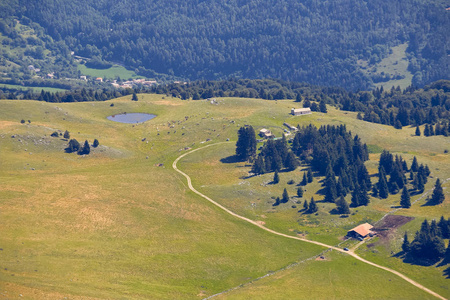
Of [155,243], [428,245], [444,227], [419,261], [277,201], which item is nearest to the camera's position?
[419,261]

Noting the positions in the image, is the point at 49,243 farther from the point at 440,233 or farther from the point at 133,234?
the point at 440,233

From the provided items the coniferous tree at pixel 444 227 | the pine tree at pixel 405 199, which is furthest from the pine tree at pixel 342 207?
the coniferous tree at pixel 444 227

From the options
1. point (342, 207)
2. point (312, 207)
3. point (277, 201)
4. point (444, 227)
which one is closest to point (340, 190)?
point (342, 207)

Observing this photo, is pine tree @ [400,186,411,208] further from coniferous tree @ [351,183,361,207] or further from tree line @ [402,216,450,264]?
tree line @ [402,216,450,264]

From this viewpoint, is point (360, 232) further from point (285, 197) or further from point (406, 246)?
point (285, 197)

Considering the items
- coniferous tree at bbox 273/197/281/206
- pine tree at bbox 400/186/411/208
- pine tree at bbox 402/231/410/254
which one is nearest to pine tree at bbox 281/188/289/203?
coniferous tree at bbox 273/197/281/206

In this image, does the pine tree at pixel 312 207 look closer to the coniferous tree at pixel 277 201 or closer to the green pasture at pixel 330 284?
the coniferous tree at pixel 277 201

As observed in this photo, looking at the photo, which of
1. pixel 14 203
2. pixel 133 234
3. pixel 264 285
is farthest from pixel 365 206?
pixel 14 203
